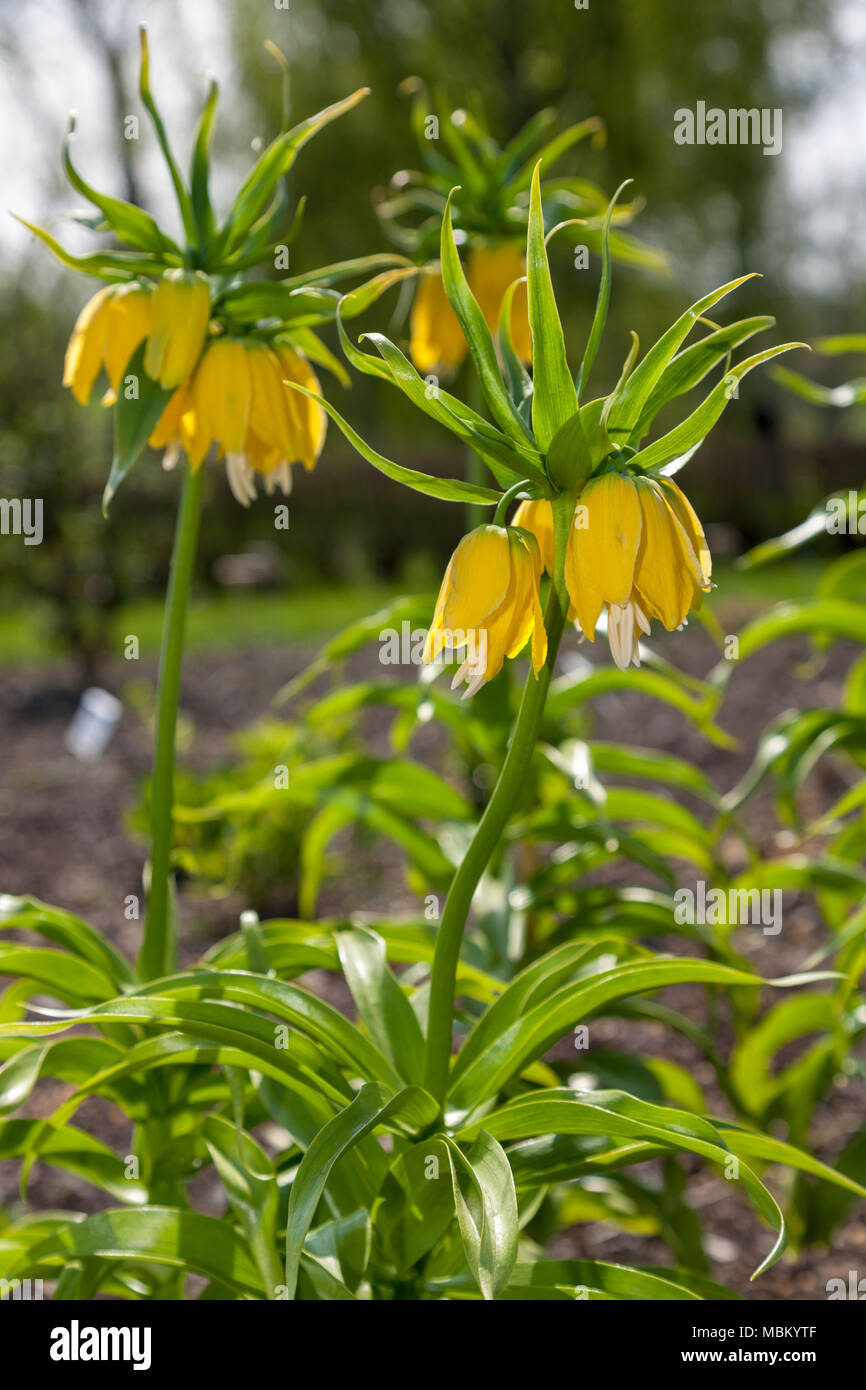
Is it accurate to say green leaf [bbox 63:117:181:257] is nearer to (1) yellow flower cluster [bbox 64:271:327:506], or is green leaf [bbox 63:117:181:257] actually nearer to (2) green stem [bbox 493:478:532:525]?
(1) yellow flower cluster [bbox 64:271:327:506]

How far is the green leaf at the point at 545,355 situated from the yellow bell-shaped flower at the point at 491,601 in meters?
0.08

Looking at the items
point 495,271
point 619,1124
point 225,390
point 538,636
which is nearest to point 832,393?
point 495,271

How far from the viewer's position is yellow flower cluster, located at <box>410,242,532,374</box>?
1613 millimetres

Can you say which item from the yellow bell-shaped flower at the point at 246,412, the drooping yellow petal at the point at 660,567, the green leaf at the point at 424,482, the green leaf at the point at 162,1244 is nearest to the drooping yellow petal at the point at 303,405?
the yellow bell-shaped flower at the point at 246,412

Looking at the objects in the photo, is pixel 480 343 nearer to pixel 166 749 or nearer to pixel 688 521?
pixel 688 521

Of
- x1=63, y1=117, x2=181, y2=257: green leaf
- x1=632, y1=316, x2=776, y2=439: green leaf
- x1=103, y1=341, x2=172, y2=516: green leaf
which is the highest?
x1=63, y1=117, x2=181, y2=257: green leaf

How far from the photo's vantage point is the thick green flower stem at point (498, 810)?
2.97ft

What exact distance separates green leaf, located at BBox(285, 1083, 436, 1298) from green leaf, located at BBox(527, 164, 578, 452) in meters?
0.52

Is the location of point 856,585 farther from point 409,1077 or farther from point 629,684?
point 409,1077

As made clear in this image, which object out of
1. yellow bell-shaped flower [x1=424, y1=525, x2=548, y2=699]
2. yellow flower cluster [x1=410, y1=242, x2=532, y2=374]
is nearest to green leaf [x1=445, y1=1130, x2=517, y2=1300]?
yellow bell-shaped flower [x1=424, y1=525, x2=548, y2=699]

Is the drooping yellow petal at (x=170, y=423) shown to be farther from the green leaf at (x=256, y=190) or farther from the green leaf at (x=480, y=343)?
the green leaf at (x=480, y=343)

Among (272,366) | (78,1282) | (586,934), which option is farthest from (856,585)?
(78,1282)

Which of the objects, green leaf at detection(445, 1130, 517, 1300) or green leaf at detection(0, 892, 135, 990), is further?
green leaf at detection(0, 892, 135, 990)

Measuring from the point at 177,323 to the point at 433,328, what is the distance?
654 mm
